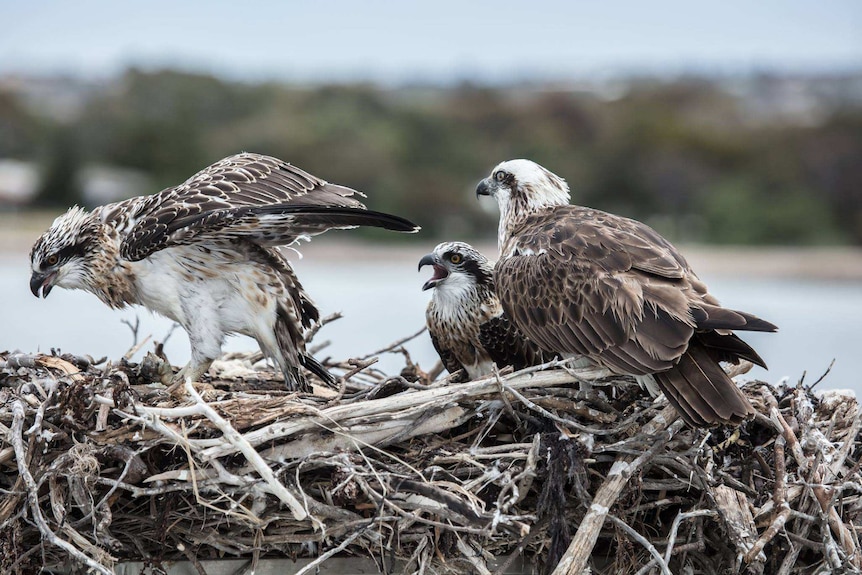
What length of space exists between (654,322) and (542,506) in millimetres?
778

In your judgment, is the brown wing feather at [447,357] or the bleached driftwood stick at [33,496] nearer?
the bleached driftwood stick at [33,496]

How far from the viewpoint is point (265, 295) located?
4.89m

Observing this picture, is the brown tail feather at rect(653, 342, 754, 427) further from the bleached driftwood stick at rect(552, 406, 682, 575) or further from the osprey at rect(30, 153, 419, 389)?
the osprey at rect(30, 153, 419, 389)

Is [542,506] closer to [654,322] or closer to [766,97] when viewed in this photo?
[654,322]

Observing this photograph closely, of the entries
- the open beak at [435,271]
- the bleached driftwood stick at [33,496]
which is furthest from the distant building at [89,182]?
the bleached driftwood stick at [33,496]

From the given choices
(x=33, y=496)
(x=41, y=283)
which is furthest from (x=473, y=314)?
(x=33, y=496)

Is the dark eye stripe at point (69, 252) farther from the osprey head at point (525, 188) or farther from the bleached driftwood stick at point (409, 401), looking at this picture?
the osprey head at point (525, 188)

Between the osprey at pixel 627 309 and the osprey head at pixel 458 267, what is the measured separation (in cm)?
29

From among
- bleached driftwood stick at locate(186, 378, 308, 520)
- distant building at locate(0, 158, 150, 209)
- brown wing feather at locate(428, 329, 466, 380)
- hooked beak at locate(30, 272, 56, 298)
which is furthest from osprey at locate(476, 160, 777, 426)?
distant building at locate(0, 158, 150, 209)

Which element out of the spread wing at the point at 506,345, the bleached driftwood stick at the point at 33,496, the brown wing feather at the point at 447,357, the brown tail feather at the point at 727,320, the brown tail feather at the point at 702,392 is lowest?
the bleached driftwood stick at the point at 33,496

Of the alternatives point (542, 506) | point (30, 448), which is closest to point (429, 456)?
point (542, 506)

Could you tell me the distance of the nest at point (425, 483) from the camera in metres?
3.83

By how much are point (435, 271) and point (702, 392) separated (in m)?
1.68

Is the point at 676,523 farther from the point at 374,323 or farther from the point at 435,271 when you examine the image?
the point at 374,323
